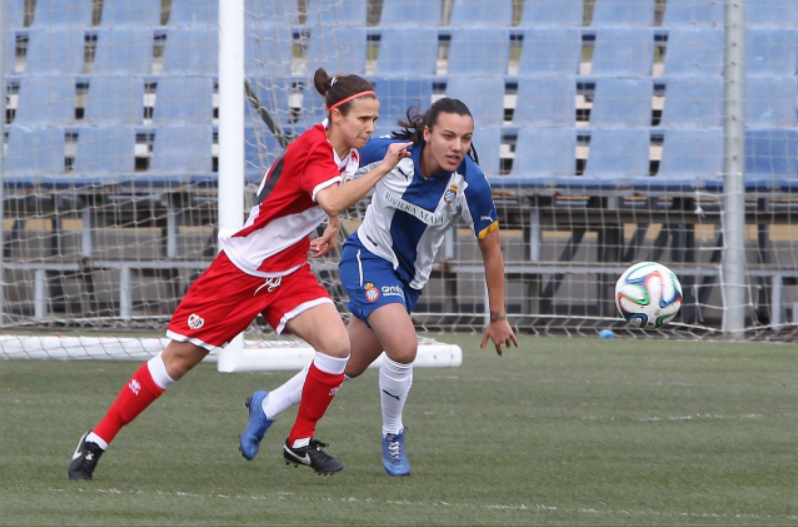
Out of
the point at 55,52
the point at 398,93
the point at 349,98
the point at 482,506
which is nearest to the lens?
the point at 482,506

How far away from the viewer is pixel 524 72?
12.9 m

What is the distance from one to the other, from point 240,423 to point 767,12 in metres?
10.2

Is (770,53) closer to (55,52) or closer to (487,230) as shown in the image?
(55,52)

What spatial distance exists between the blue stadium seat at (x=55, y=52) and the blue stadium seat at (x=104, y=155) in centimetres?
94

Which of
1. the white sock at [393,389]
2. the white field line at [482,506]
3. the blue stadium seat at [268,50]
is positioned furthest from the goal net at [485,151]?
the white field line at [482,506]

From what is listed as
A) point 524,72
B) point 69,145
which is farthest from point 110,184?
point 524,72

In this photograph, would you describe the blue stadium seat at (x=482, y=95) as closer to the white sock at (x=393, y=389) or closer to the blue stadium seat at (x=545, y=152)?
the blue stadium seat at (x=545, y=152)

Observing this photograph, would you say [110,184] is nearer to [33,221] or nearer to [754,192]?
[33,221]

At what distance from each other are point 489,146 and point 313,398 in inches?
320

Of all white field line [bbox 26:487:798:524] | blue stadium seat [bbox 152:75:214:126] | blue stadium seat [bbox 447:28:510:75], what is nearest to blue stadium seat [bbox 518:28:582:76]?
blue stadium seat [bbox 447:28:510:75]

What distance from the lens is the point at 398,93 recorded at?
12.5 m

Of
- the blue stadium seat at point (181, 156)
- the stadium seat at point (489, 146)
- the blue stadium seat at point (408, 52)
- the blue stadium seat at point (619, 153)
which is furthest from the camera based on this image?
the blue stadium seat at point (408, 52)

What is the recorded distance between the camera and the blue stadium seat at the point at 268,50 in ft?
26.8

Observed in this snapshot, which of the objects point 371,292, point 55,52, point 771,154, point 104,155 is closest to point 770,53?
point 771,154
